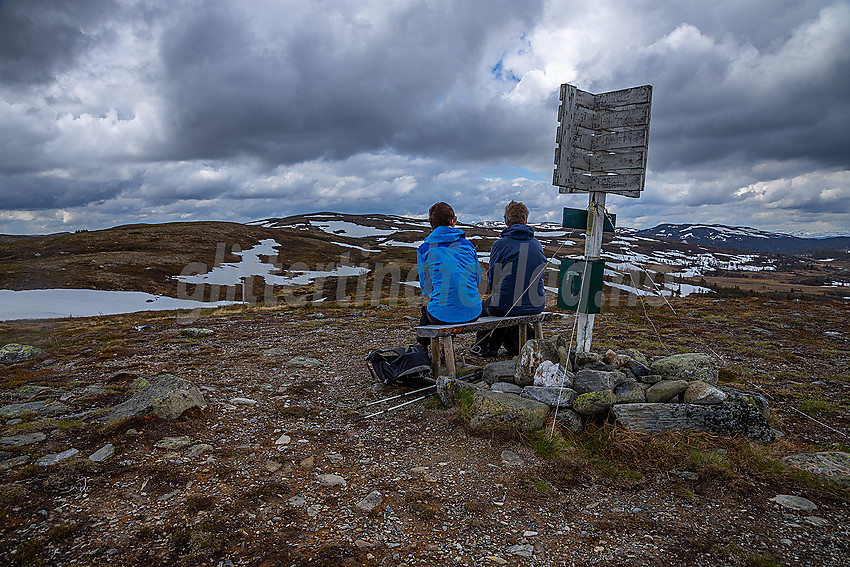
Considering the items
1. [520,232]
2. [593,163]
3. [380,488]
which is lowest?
[380,488]

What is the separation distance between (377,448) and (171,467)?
2.38 meters

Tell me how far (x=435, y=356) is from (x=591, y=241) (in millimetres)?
3389

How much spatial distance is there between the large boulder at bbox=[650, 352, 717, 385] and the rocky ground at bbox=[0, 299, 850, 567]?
114 cm

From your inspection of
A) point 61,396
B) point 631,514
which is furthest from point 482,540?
point 61,396

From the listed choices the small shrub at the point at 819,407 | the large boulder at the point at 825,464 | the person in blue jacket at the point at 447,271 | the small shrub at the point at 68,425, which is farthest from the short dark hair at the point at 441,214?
the small shrub at the point at 819,407

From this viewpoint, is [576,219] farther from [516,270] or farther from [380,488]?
[380,488]

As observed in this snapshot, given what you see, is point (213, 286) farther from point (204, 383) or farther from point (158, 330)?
point (204, 383)

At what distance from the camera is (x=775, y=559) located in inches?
132

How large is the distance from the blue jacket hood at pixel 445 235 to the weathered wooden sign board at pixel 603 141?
185 centimetres

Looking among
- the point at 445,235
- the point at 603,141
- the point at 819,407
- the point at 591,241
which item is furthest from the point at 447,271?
the point at 819,407

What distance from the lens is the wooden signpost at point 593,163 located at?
6848 millimetres

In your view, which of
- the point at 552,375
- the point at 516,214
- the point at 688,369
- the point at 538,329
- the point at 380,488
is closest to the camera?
the point at 380,488

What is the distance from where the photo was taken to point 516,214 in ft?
27.1

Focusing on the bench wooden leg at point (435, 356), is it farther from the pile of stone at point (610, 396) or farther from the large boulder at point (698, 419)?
the large boulder at point (698, 419)
